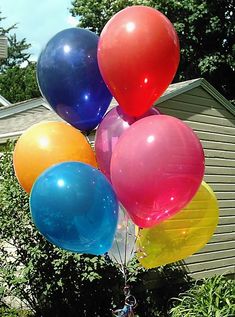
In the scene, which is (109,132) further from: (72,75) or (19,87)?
(19,87)

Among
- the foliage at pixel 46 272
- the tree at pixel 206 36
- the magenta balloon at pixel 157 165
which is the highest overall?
the magenta balloon at pixel 157 165

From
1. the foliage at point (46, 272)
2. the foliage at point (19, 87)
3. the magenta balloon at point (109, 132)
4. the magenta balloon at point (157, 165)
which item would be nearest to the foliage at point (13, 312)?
the foliage at point (46, 272)

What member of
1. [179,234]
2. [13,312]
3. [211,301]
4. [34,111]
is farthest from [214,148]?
[34,111]

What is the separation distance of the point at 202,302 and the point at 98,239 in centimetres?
238

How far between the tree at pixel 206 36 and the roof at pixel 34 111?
760 cm

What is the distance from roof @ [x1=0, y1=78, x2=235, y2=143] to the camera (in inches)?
307

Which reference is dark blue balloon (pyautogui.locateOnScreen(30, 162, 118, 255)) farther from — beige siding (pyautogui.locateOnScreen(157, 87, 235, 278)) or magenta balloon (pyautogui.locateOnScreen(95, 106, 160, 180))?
beige siding (pyautogui.locateOnScreen(157, 87, 235, 278))

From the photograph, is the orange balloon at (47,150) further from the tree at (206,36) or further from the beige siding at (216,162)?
the tree at (206,36)

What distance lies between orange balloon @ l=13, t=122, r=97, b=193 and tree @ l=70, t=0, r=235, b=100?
1500cm

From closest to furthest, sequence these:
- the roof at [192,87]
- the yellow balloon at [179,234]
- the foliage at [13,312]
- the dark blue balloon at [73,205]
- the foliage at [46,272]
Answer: the dark blue balloon at [73,205] < the yellow balloon at [179,234] < the foliage at [46,272] < the foliage at [13,312] < the roof at [192,87]

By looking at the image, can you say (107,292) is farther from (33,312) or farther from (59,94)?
(59,94)

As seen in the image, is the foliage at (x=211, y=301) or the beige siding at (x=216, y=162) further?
the beige siding at (x=216, y=162)

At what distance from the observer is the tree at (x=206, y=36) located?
60.0 feet

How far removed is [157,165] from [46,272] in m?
3.66
